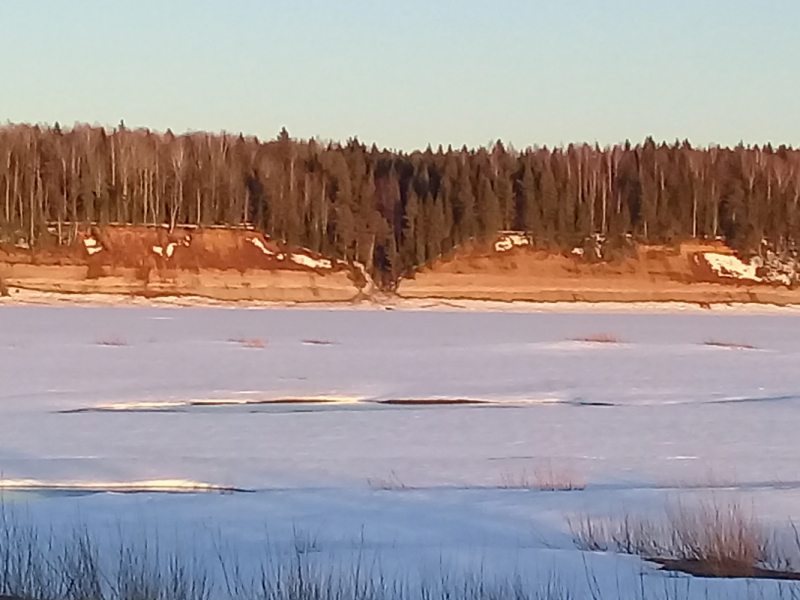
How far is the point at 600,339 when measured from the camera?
33.1 m

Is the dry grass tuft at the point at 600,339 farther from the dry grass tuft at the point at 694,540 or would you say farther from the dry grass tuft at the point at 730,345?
the dry grass tuft at the point at 694,540

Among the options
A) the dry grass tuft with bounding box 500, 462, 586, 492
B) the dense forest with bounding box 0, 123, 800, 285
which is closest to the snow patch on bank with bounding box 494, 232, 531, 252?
the dense forest with bounding box 0, 123, 800, 285

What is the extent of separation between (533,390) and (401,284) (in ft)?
165

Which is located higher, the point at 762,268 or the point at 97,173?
the point at 97,173

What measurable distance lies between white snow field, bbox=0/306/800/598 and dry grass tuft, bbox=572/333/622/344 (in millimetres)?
2947

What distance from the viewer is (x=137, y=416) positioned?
54.4ft

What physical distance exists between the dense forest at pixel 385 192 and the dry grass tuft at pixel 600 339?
36.4 m

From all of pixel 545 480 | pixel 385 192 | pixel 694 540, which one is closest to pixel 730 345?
pixel 545 480

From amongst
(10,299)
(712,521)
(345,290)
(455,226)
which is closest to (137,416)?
(712,521)

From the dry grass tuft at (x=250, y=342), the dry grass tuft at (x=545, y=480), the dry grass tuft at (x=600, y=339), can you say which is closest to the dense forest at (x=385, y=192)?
the dry grass tuft at (x=600, y=339)

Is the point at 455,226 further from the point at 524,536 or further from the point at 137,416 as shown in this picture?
the point at 524,536

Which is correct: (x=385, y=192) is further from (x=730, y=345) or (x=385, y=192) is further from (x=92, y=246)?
(x=730, y=345)

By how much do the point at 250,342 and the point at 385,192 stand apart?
51121mm

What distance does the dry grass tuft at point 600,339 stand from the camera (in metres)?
32.1
